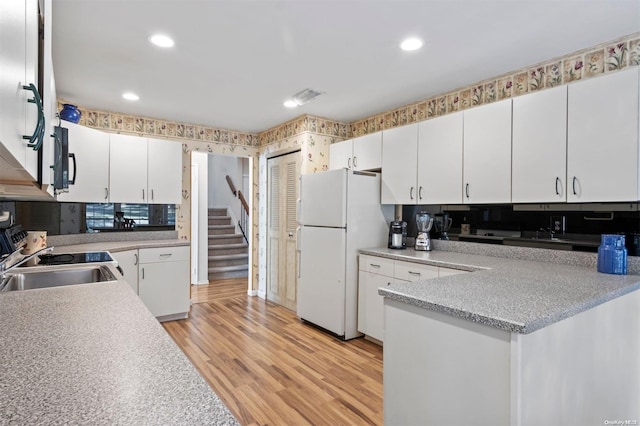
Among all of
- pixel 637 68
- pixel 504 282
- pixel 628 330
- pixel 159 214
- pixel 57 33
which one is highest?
pixel 57 33

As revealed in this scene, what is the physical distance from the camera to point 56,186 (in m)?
1.86

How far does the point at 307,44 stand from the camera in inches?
90.8

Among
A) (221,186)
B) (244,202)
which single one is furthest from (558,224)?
Answer: (221,186)

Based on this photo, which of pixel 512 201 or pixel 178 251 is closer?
pixel 512 201

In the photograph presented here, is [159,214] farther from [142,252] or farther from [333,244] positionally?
[333,244]

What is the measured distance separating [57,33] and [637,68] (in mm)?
3426

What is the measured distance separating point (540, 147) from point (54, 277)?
3.11m

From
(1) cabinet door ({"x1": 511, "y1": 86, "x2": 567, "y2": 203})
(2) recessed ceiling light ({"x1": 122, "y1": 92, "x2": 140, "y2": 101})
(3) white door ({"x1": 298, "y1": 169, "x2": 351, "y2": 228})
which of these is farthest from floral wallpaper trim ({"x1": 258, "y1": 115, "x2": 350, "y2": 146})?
(1) cabinet door ({"x1": 511, "y1": 86, "x2": 567, "y2": 203})

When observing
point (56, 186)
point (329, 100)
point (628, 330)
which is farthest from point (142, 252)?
point (628, 330)

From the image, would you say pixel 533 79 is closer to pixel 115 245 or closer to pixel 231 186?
pixel 115 245

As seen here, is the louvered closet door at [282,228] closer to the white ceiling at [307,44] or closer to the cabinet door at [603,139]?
the white ceiling at [307,44]

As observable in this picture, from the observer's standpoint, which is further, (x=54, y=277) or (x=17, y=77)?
(x=54, y=277)

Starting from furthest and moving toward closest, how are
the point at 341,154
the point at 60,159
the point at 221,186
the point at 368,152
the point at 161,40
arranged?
the point at 221,186 < the point at 341,154 < the point at 368,152 < the point at 161,40 < the point at 60,159

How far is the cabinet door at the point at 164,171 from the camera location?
12.6 ft
